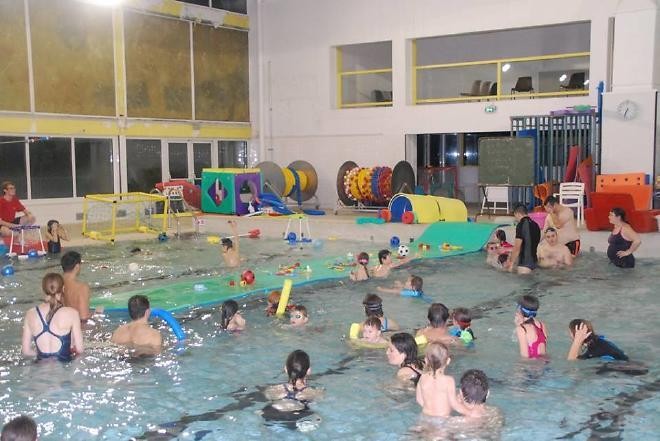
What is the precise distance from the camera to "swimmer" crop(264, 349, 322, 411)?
5441 millimetres

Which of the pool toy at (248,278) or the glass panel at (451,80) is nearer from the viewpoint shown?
the pool toy at (248,278)

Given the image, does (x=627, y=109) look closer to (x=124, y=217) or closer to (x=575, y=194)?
(x=575, y=194)

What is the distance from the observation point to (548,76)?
21.8 meters

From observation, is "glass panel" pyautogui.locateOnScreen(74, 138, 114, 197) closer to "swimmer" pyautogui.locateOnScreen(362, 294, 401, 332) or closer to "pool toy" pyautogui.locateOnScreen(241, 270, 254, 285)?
"pool toy" pyautogui.locateOnScreen(241, 270, 254, 285)

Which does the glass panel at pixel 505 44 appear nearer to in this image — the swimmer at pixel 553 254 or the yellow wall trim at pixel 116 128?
the yellow wall trim at pixel 116 128

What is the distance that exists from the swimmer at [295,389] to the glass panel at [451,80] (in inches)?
651

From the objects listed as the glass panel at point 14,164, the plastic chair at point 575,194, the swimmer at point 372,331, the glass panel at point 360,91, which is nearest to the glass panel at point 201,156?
the glass panel at point 360,91

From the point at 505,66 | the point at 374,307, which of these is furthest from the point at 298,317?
the point at 505,66

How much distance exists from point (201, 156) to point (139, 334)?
50.5 ft

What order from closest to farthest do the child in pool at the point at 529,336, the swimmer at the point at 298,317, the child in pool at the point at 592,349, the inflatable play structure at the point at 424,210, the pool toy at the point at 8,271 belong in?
the child in pool at the point at 592,349 → the child in pool at the point at 529,336 → the swimmer at the point at 298,317 → the pool toy at the point at 8,271 → the inflatable play structure at the point at 424,210

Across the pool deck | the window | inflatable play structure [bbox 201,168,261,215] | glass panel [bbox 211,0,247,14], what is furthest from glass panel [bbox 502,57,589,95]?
glass panel [bbox 211,0,247,14]

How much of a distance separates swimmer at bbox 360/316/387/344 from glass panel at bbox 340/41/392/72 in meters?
15.9

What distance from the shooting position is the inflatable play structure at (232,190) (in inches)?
717

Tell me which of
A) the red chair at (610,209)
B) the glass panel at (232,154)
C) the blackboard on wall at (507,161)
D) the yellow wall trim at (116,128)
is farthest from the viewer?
the glass panel at (232,154)
